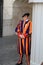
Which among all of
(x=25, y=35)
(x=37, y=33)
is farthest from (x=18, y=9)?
(x=37, y=33)

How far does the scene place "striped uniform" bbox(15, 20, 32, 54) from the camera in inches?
288

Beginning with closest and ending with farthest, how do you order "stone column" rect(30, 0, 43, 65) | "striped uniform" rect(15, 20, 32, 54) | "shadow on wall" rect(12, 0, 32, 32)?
"stone column" rect(30, 0, 43, 65), "striped uniform" rect(15, 20, 32, 54), "shadow on wall" rect(12, 0, 32, 32)

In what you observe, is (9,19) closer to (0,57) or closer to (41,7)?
(0,57)

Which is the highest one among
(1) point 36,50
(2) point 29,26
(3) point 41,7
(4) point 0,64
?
(3) point 41,7

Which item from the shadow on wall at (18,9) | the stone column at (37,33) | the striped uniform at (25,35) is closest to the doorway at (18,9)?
the shadow on wall at (18,9)

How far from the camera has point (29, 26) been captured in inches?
286

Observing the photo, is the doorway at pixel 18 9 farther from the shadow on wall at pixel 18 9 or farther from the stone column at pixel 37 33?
the stone column at pixel 37 33

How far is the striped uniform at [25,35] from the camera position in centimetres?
733

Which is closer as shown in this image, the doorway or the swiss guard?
the swiss guard

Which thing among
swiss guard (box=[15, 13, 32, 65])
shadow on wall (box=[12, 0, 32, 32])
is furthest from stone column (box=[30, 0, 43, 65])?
shadow on wall (box=[12, 0, 32, 32])

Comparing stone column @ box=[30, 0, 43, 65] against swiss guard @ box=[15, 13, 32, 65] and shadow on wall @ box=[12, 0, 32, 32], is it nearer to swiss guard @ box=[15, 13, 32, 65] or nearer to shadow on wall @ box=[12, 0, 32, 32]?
swiss guard @ box=[15, 13, 32, 65]

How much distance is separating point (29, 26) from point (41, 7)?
3.51 feet

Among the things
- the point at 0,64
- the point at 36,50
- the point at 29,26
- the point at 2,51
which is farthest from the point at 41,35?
the point at 2,51

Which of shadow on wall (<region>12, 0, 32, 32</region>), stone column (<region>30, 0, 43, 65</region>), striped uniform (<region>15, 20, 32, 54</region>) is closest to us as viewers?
stone column (<region>30, 0, 43, 65</region>)
